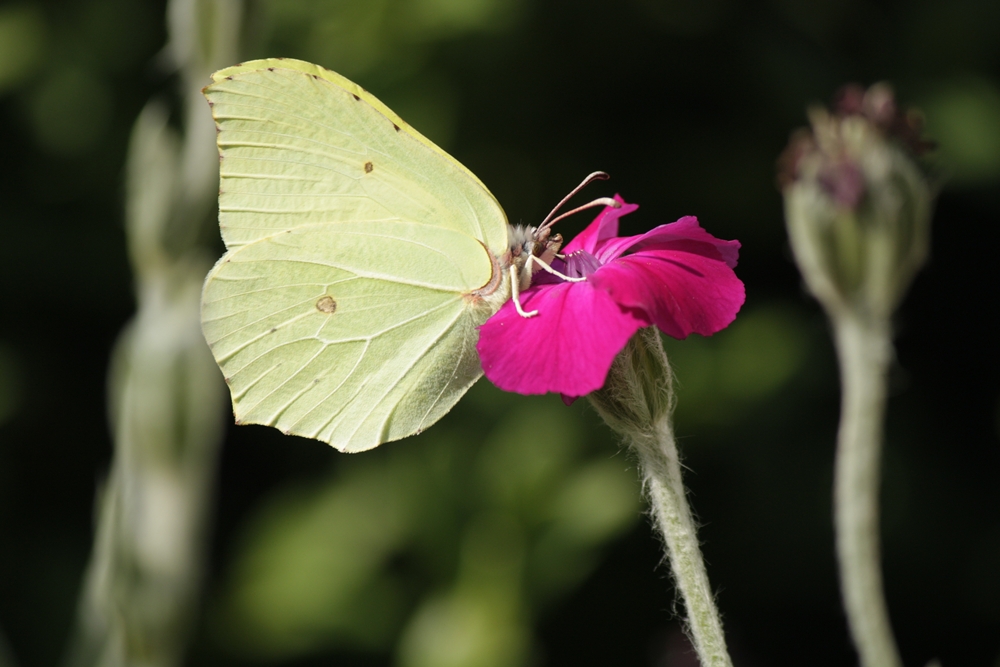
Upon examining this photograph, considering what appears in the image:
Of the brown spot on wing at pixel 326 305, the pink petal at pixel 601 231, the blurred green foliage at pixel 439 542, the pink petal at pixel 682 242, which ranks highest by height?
the pink petal at pixel 682 242

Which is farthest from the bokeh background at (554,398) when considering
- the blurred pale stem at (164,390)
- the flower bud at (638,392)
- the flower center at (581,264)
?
the flower bud at (638,392)

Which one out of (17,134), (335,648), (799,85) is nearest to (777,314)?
(799,85)

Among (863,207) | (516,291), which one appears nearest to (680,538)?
(516,291)

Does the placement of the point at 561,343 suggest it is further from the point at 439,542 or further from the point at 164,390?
the point at 439,542

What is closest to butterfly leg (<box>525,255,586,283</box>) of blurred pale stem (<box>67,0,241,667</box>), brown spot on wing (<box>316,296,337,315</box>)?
brown spot on wing (<box>316,296,337,315</box>)

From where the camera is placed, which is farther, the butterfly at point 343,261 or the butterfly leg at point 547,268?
the butterfly at point 343,261

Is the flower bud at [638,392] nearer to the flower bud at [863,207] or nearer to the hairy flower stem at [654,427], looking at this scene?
the hairy flower stem at [654,427]

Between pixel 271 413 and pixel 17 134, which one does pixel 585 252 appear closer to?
pixel 271 413

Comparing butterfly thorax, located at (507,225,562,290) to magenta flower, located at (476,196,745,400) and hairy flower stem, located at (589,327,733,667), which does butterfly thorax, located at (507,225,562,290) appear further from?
hairy flower stem, located at (589,327,733,667)
